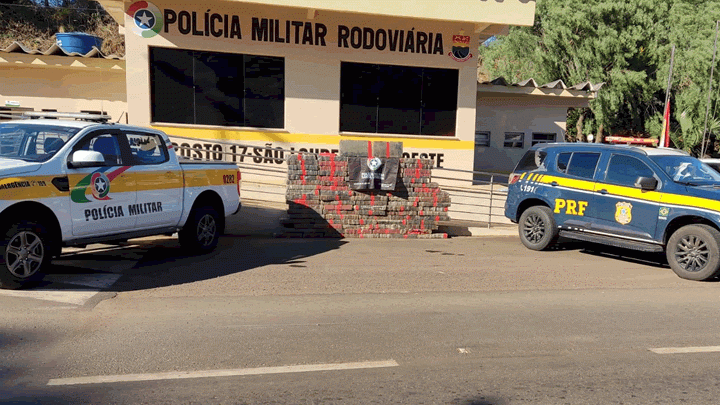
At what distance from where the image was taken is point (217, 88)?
16328mm

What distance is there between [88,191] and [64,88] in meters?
11.6

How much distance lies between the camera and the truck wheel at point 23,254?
6871 millimetres

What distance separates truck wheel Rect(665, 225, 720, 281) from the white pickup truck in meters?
7.12

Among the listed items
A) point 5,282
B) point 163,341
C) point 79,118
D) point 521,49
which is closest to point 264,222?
point 79,118

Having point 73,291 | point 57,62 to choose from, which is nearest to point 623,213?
point 73,291

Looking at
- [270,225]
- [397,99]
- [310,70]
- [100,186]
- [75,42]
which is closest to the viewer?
[100,186]

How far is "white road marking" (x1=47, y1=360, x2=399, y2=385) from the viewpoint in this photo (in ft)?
15.5

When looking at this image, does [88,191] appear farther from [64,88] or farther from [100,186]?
[64,88]

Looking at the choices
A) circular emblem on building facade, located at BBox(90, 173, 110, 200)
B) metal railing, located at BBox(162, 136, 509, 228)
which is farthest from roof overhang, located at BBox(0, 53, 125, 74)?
circular emblem on building facade, located at BBox(90, 173, 110, 200)

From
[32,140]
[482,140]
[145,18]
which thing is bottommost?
[32,140]

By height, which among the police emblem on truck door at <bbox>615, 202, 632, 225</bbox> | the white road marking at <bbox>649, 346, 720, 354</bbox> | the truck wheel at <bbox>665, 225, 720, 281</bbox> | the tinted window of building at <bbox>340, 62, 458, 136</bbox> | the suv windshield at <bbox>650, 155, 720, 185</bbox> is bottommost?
the white road marking at <bbox>649, 346, 720, 354</bbox>

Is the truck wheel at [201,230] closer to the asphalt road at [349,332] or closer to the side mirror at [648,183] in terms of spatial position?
the asphalt road at [349,332]

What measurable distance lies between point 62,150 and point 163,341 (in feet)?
10.6

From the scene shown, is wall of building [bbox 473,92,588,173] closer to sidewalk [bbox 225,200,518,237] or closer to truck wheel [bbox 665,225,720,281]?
sidewalk [bbox 225,200,518,237]
